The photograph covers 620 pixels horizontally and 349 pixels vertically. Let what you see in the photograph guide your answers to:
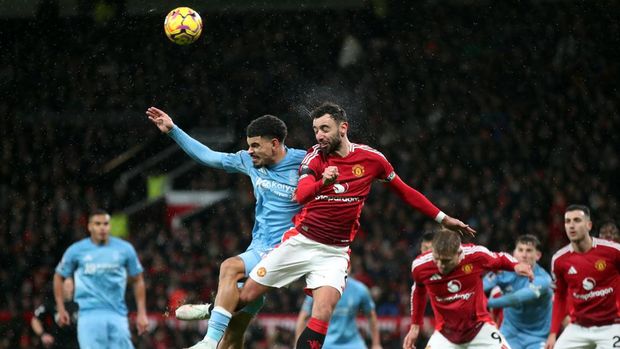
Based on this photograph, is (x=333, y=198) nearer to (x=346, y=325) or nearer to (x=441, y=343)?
(x=441, y=343)

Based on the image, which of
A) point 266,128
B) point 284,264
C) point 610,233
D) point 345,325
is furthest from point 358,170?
point 345,325

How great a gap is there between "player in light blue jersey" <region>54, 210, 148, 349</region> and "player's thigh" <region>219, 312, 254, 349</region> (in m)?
3.73

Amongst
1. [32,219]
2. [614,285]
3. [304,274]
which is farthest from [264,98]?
[304,274]

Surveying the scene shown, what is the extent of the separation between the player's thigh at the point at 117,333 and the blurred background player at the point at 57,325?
545mm

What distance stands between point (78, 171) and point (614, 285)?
13.0 m

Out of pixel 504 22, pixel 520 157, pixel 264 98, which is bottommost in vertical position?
pixel 520 157

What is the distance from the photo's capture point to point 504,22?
21.9 m

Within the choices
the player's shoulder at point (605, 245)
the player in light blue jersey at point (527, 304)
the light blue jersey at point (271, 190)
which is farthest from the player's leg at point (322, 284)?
the player in light blue jersey at point (527, 304)

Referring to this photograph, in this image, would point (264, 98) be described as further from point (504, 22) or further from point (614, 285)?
point (614, 285)

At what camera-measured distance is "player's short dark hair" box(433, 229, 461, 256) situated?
27.0 ft

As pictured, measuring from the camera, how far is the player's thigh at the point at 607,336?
900cm

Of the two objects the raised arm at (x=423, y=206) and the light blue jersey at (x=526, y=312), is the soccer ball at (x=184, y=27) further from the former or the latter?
the light blue jersey at (x=526, y=312)

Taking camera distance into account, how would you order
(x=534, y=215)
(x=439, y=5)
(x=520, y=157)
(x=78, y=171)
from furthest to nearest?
(x=439, y=5), (x=78, y=171), (x=520, y=157), (x=534, y=215)

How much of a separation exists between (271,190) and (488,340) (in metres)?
2.51
